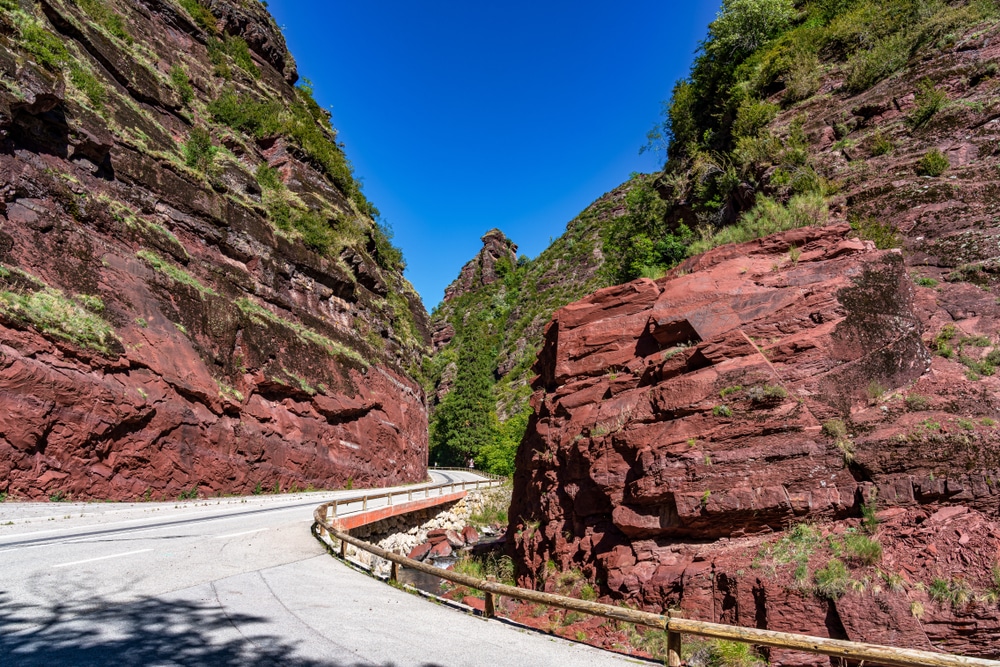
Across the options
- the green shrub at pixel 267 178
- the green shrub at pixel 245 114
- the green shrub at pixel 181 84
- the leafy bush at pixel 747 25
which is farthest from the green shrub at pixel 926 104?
the green shrub at pixel 245 114

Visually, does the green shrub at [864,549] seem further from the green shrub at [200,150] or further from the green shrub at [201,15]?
the green shrub at [201,15]

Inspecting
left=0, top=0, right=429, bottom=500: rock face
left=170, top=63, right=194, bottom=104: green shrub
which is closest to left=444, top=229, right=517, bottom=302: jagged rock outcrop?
left=0, top=0, right=429, bottom=500: rock face

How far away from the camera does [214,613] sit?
5.69 m

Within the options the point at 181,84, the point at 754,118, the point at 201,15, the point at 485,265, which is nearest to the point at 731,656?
the point at 754,118

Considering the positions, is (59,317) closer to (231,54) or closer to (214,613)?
(214,613)

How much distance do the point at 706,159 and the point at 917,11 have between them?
771cm

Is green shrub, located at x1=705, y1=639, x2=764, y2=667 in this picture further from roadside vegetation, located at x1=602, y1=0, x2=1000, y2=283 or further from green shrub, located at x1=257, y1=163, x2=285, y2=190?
green shrub, located at x1=257, y1=163, x2=285, y2=190

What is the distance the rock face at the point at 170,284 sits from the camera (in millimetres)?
14969

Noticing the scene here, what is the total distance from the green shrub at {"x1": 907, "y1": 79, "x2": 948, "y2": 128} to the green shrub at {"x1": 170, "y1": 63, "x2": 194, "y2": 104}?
36.3 meters

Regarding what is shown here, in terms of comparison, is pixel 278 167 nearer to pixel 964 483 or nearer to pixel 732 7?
pixel 732 7

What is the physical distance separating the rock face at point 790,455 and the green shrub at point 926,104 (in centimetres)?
549

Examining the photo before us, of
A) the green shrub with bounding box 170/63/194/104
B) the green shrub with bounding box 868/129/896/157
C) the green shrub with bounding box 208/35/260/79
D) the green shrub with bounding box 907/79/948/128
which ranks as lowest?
the green shrub with bounding box 868/129/896/157

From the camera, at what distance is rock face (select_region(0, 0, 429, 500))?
15.0 metres

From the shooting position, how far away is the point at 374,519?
59.1 feet
